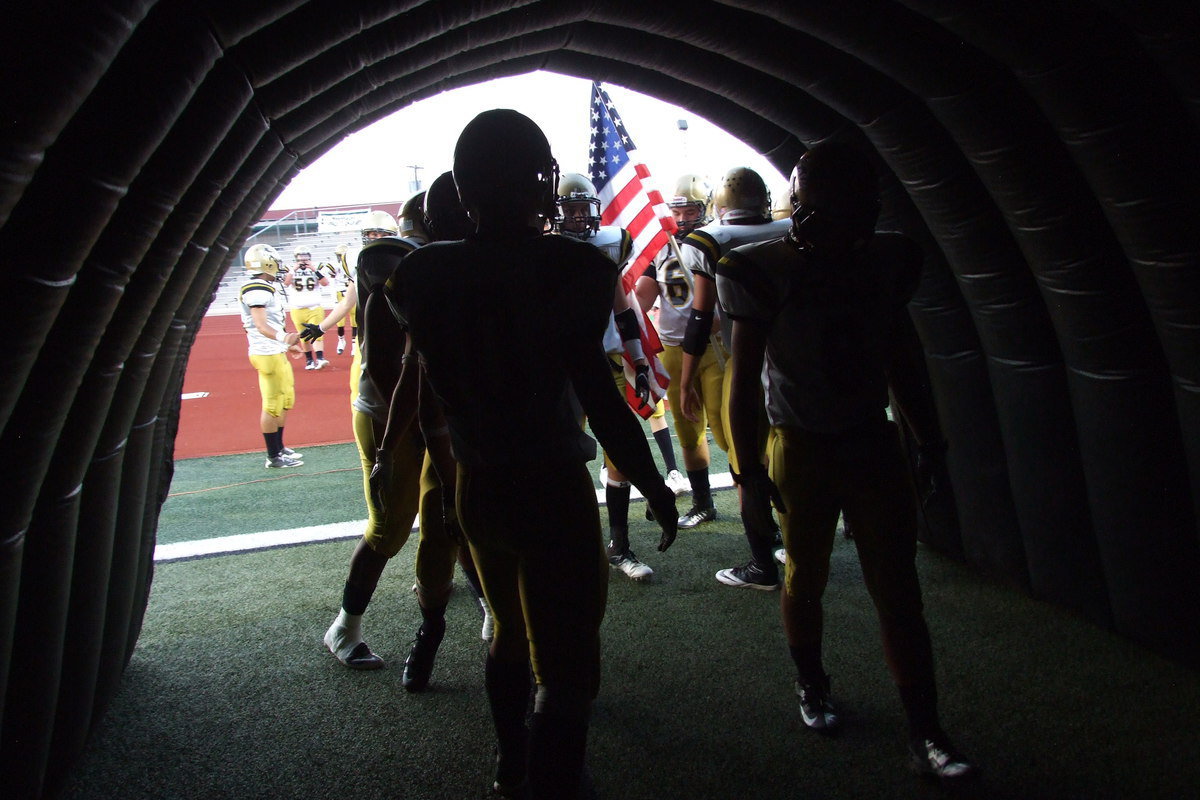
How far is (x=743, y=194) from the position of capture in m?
3.96

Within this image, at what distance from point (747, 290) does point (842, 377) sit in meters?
0.40

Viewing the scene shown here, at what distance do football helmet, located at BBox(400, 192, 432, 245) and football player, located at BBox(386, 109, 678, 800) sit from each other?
139cm

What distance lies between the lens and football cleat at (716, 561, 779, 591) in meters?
4.34

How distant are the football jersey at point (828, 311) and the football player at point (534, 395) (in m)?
0.67

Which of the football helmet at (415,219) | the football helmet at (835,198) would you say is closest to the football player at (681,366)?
the football helmet at (415,219)

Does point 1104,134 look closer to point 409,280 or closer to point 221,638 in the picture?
point 409,280

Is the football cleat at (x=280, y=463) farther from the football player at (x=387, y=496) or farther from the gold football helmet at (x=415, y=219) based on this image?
the gold football helmet at (x=415, y=219)

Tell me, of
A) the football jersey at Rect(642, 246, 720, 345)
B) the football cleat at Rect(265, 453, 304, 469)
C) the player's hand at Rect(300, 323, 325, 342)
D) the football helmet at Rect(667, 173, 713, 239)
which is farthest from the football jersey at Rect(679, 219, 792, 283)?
the football cleat at Rect(265, 453, 304, 469)

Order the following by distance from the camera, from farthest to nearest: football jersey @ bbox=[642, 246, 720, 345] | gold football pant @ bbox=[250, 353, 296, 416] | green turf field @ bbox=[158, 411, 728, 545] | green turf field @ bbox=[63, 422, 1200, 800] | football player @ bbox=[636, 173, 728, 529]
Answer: gold football pant @ bbox=[250, 353, 296, 416] < green turf field @ bbox=[158, 411, 728, 545] < football jersey @ bbox=[642, 246, 720, 345] < football player @ bbox=[636, 173, 728, 529] < green turf field @ bbox=[63, 422, 1200, 800]

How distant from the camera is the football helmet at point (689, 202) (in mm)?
5664

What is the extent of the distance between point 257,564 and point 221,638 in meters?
1.17

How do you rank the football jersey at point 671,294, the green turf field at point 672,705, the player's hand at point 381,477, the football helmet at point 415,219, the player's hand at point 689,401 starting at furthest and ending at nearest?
1. the football jersey at point 671,294
2. the player's hand at point 689,401
3. the football helmet at point 415,219
4. the player's hand at point 381,477
5. the green turf field at point 672,705

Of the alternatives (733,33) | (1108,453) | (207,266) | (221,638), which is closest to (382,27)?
(207,266)

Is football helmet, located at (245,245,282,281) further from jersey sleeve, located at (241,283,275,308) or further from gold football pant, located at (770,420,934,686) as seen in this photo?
gold football pant, located at (770,420,934,686)
